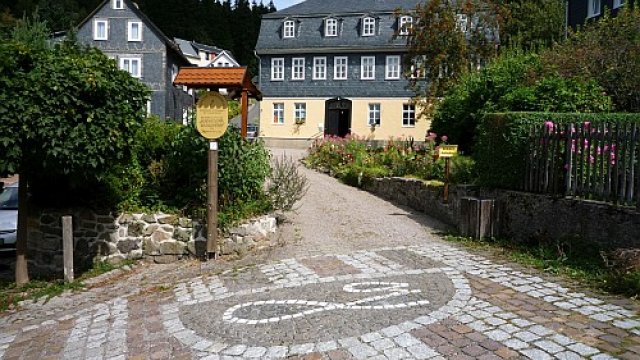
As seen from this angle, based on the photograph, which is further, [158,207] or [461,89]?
[461,89]

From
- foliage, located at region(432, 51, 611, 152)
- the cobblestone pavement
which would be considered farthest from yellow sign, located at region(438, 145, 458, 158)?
the cobblestone pavement

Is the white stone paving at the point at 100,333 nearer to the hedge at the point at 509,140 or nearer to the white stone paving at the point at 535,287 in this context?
the white stone paving at the point at 535,287

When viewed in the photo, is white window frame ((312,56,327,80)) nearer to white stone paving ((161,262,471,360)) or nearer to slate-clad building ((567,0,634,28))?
slate-clad building ((567,0,634,28))

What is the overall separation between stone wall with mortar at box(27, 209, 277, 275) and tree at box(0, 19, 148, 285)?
46.3 inches

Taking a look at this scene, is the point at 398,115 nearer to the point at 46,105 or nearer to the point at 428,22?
the point at 428,22

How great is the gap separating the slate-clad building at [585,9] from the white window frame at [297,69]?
699 inches

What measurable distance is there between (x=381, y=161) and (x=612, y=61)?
7.41 m

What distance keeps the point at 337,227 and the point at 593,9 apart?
28.8m

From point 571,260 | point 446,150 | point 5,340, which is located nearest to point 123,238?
point 5,340

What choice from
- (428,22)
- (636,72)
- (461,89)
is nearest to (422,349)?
(636,72)

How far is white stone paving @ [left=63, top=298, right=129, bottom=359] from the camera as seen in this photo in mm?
5480

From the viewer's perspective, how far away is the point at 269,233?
958cm

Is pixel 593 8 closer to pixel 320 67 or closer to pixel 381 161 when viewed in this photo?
pixel 320 67

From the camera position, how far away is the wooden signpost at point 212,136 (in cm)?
885
